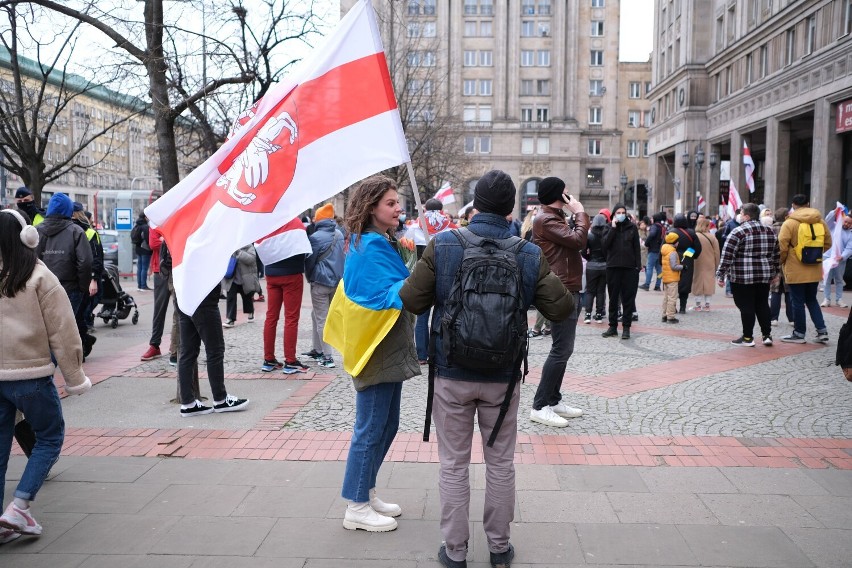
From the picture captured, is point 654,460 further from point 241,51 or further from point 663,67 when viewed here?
point 663,67

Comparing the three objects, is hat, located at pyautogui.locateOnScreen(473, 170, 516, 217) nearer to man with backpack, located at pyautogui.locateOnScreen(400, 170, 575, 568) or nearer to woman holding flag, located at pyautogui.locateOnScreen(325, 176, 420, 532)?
man with backpack, located at pyautogui.locateOnScreen(400, 170, 575, 568)

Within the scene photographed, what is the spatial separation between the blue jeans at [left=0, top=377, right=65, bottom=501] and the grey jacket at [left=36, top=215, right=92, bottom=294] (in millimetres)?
3886

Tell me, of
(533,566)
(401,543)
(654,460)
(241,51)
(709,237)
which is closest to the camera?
(533,566)

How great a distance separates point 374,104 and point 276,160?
0.71m

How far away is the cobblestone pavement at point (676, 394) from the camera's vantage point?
5977 millimetres

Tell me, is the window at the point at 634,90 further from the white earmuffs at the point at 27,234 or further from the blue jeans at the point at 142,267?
the white earmuffs at the point at 27,234

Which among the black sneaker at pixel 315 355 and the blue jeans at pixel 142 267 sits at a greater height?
the blue jeans at pixel 142 267

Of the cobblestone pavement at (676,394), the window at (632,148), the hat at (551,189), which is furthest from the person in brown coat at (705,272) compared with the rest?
the window at (632,148)

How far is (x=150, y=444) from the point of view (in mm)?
5555

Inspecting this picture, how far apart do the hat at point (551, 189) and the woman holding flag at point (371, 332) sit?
2149mm

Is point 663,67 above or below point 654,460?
above

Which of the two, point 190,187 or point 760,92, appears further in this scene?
A: point 760,92

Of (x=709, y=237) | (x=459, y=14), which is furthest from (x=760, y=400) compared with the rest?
(x=459, y=14)

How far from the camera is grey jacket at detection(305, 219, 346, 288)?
8.46 meters
